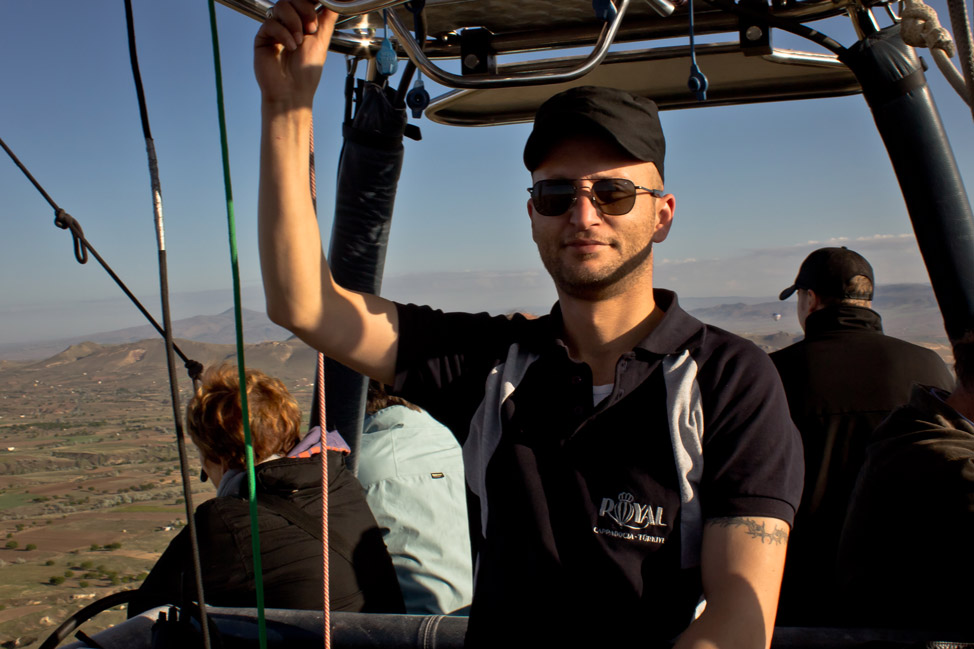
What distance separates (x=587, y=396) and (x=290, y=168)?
735 millimetres

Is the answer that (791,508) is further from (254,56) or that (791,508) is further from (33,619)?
(33,619)

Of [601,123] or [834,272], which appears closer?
[601,123]

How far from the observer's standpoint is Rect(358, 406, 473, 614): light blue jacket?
116 inches

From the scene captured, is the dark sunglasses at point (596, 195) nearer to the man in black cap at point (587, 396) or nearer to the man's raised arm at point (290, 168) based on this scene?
the man in black cap at point (587, 396)

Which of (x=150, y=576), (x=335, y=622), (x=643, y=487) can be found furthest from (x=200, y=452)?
(x=643, y=487)

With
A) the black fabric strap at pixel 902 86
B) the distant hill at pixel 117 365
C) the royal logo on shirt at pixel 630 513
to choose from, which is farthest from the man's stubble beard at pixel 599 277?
the distant hill at pixel 117 365

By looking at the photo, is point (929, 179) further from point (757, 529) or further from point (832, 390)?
point (757, 529)

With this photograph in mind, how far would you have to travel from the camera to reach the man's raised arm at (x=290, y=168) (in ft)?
5.52

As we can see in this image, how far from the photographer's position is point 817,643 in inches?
68.2

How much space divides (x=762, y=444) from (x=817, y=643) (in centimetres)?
52

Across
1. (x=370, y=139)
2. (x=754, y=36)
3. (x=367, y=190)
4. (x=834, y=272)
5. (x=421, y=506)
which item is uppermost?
(x=754, y=36)

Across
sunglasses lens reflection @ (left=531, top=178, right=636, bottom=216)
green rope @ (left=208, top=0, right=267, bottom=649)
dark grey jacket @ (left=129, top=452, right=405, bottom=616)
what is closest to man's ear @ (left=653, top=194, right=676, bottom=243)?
sunglasses lens reflection @ (left=531, top=178, right=636, bottom=216)

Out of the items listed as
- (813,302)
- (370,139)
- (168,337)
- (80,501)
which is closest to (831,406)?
(813,302)

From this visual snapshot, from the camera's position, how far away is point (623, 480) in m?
1.54
